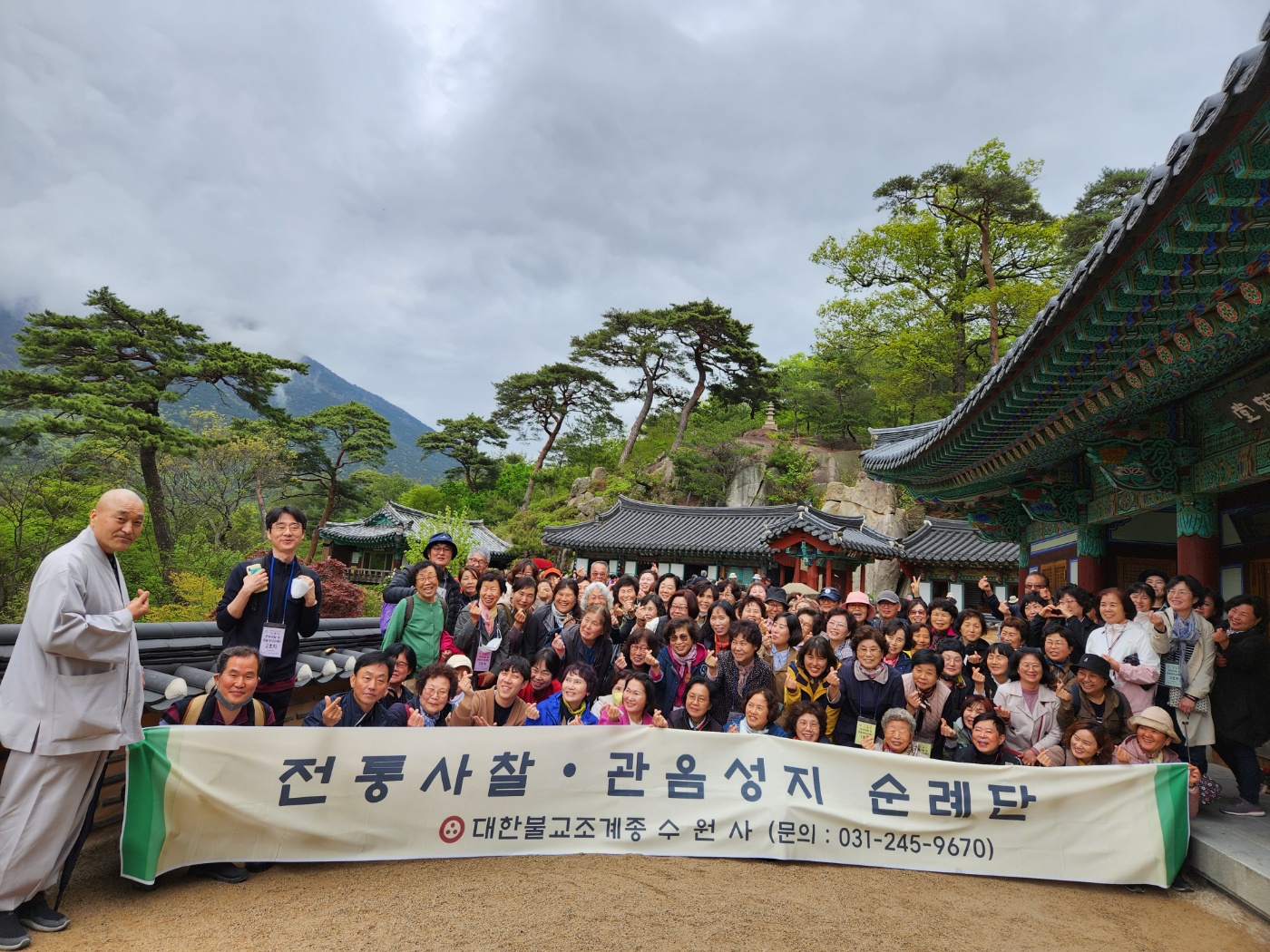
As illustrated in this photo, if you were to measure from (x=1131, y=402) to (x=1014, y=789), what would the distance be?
145 inches

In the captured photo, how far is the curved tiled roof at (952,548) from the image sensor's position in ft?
62.5

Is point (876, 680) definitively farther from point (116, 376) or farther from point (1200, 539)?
point (116, 376)

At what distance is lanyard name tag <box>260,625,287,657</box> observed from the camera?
4.38m

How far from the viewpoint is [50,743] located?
3178mm

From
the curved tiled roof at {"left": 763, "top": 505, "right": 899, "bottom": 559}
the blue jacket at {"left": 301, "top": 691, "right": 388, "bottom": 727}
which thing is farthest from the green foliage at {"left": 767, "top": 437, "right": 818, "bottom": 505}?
the blue jacket at {"left": 301, "top": 691, "right": 388, "bottom": 727}

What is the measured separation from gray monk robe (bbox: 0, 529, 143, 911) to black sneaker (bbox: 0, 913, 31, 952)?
5 centimetres

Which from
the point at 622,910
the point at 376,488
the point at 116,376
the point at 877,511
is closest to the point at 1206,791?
the point at 622,910

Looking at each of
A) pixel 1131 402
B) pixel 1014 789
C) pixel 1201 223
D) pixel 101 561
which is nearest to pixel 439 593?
pixel 101 561

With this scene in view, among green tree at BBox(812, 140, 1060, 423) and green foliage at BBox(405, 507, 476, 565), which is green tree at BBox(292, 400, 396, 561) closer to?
green foliage at BBox(405, 507, 476, 565)

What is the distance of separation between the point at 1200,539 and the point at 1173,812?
3.31 m

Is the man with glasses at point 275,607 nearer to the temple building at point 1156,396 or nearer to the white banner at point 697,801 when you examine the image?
the white banner at point 697,801

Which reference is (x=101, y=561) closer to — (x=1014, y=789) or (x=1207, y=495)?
(x=1014, y=789)

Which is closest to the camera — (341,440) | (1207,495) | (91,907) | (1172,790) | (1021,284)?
(91,907)

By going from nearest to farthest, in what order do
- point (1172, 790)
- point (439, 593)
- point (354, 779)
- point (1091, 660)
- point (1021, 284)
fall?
point (354, 779) → point (1172, 790) → point (1091, 660) → point (439, 593) → point (1021, 284)
